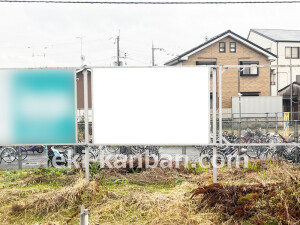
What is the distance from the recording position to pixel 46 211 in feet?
18.6

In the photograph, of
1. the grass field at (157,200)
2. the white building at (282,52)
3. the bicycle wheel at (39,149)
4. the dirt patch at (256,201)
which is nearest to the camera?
the dirt patch at (256,201)

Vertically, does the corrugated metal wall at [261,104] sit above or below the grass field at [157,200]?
above

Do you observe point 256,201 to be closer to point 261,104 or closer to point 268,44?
point 261,104

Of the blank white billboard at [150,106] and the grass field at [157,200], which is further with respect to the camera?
the blank white billboard at [150,106]

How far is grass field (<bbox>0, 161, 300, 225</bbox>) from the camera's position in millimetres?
5073

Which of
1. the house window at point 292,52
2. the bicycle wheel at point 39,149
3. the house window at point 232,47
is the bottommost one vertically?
the bicycle wheel at point 39,149

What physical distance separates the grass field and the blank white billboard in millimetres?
1002

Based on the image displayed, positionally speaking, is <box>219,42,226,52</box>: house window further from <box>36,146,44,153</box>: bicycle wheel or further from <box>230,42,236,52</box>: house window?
<box>36,146,44,153</box>: bicycle wheel

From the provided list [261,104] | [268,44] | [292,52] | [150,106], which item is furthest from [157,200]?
[292,52]

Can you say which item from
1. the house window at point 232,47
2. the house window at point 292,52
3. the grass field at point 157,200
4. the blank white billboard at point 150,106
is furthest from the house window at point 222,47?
the blank white billboard at point 150,106

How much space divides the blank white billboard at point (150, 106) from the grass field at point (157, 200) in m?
1.00

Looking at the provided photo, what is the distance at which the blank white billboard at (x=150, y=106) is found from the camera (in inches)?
254

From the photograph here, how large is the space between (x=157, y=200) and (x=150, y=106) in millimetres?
1778

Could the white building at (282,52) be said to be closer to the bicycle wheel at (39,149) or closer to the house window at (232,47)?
the house window at (232,47)
